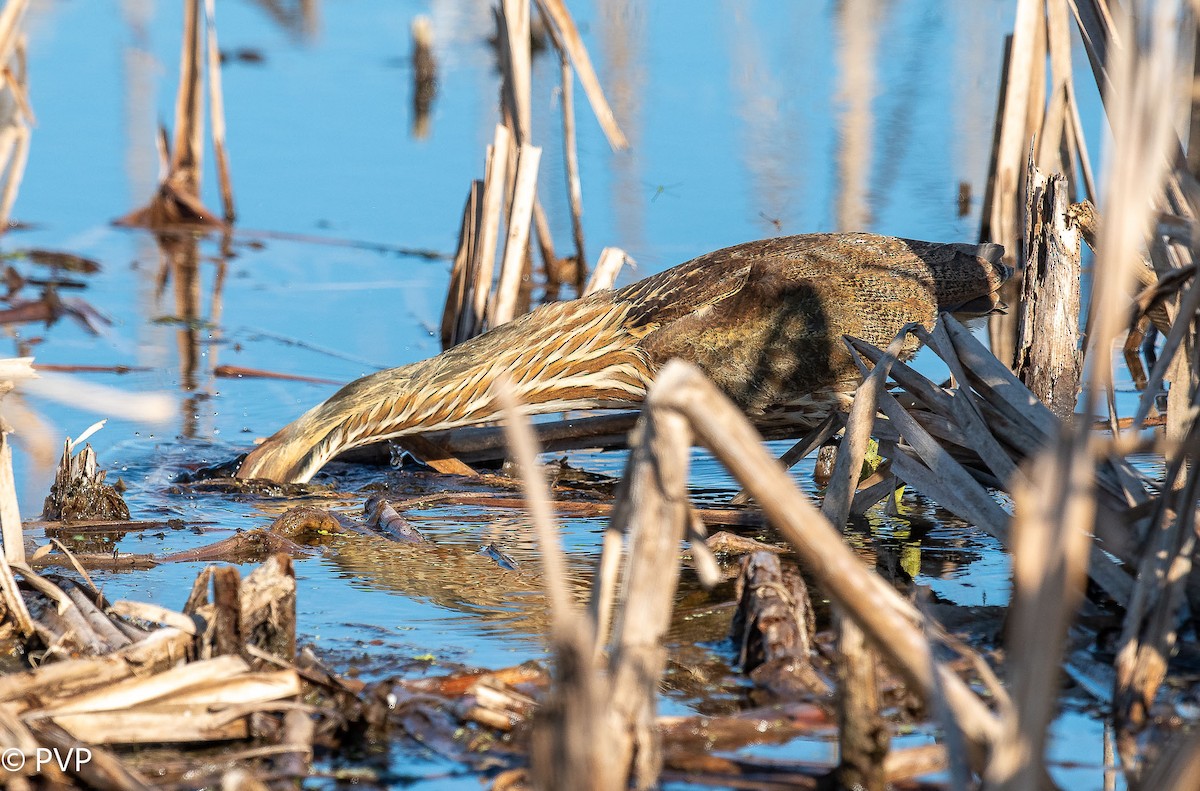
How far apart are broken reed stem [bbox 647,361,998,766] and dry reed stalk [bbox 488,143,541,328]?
3686mm

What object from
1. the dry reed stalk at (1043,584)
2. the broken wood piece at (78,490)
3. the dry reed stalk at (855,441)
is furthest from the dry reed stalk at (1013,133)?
the dry reed stalk at (1043,584)

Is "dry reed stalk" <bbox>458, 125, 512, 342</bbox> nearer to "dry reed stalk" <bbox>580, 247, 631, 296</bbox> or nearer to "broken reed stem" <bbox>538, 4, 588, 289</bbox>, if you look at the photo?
"broken reed stem" <bbox>538, 4, 588, 289</bbox>

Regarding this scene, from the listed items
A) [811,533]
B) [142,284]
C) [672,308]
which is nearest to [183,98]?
[142,284]

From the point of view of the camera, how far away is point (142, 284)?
7383 mm

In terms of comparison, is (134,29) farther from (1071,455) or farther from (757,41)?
(1071,455)

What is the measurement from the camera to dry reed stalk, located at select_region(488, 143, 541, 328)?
5.64 meters

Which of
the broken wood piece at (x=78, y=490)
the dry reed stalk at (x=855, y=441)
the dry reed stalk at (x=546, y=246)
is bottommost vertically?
the broken wood piece at (x=78, y=490)

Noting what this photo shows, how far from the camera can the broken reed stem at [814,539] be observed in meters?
1.98

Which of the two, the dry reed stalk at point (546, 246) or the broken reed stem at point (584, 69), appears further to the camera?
the dry reed stalk at point (546, 246)

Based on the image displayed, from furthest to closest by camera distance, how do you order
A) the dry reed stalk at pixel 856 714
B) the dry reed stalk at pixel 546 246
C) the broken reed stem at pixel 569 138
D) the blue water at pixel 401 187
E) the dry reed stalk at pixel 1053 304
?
the dry reed stalk at pixel 546 246 → the broken reed stem at pixel 569 138 → the dry reed stalk at pixel 1053 304 → the blue water at pixel 401 187 → the dry reed stalk at pixel 856 714

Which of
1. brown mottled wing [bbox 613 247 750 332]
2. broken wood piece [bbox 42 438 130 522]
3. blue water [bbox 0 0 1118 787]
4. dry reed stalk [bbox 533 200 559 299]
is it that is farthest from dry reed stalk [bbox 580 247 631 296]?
broken wood piece [bbox 42 438 130 522]

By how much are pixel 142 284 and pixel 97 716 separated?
5.20 meters

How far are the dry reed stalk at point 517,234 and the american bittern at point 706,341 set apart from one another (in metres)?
0.58

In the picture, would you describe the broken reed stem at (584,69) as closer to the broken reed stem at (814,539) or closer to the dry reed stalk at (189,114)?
the dry reed stalk at (189,114)
